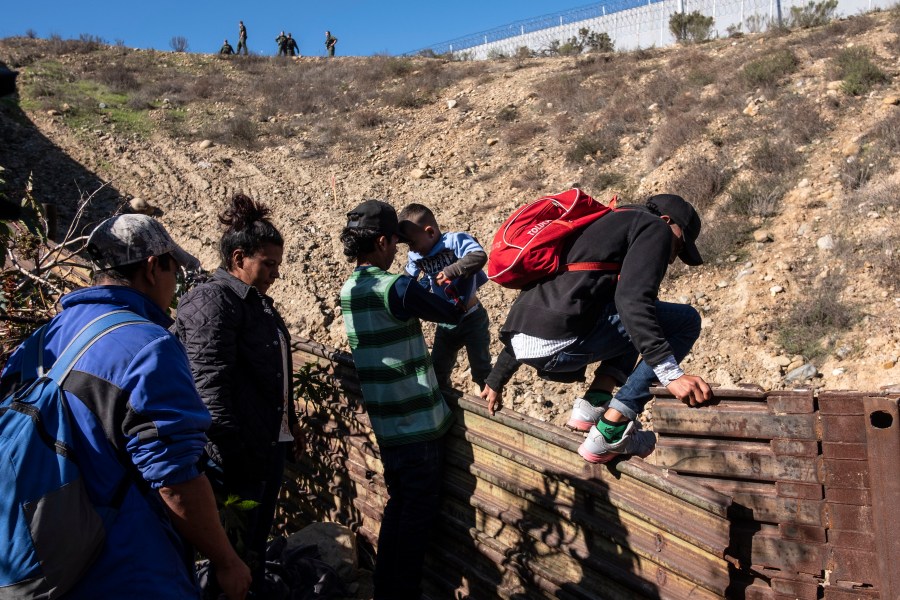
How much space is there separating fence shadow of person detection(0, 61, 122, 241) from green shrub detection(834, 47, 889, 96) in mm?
12400

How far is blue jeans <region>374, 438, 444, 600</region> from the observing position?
343cm

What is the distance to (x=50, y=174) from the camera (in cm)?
1469

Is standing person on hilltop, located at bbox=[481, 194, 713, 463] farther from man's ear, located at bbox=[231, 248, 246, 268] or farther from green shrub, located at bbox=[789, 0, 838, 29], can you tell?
green shrub, located at bbox=[789, 0, 838, 29]

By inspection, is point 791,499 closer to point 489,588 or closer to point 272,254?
point 489,588

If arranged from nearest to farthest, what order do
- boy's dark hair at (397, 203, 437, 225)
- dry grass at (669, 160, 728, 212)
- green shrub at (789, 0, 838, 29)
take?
boy's dark hair at (397, 203, 437, 225)
dry grass at (669, 160, 728, 212)
green shrub at (789, 0, 838, 29)

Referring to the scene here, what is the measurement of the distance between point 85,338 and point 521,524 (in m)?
1.99

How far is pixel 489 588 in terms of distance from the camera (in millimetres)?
3434

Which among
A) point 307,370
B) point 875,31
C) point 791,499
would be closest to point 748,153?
point 875,31

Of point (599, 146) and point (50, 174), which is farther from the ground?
point (50, 174)

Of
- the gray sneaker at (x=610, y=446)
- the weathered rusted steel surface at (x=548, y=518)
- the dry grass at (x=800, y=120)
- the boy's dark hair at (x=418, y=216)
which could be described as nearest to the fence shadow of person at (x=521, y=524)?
the weathered rusted steel surface at (x=548, y=518)

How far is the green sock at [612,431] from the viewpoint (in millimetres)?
2750

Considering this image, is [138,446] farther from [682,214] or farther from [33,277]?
[33,277]

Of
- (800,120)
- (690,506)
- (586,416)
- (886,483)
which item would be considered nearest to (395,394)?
(586,416)

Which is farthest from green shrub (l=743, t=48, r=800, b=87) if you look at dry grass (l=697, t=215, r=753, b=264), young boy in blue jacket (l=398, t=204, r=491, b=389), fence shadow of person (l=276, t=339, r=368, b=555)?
fence shadow of person (l=276, t=339, r=368, b=555)
